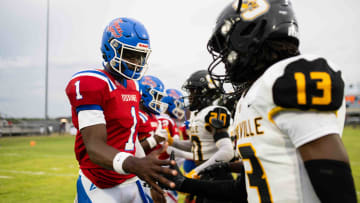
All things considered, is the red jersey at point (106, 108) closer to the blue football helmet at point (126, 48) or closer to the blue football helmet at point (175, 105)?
the blue football helmet at point (126, 48)

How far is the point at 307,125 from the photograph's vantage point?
115cm

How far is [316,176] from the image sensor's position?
3.73 feet

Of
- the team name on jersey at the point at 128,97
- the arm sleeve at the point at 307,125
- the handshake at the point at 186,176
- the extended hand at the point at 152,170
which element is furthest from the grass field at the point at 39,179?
the arm sleeve at the point at 307,125

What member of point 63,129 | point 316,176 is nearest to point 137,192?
point 316,176

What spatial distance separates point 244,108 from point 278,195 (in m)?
0.46

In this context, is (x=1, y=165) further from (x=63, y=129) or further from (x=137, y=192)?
(x=63, y=129)

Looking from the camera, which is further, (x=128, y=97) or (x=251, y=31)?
(x=128, y=97)

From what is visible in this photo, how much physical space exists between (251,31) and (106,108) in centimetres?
124

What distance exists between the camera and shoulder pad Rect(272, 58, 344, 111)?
1123 millimetres

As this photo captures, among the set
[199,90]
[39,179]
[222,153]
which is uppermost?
[199,90]

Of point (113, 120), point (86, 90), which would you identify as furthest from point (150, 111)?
point (86, 90)

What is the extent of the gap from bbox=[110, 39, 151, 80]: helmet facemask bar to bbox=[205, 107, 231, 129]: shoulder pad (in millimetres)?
1467

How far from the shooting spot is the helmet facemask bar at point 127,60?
7.88ft

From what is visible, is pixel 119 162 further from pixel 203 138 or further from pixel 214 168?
pixel 203 138
